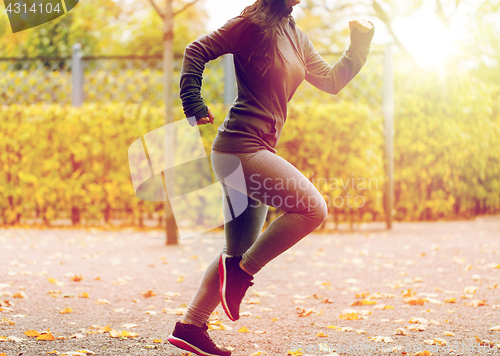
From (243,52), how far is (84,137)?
19.5ft

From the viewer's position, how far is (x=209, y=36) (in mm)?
2184

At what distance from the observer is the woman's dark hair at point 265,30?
2180mm

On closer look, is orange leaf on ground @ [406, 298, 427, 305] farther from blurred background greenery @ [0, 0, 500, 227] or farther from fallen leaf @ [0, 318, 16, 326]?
blurred background greenery @ [0, 0, 500, 227]

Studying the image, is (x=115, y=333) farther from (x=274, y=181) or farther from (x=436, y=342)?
(x=436, y=342)

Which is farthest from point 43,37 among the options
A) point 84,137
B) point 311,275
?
point 311,275

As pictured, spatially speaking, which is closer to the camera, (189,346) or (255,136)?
(255,136)

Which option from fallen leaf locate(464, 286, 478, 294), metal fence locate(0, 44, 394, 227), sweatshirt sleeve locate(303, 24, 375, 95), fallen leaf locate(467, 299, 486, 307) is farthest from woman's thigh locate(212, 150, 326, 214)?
metal fence locate(0, 44, 394, 227)

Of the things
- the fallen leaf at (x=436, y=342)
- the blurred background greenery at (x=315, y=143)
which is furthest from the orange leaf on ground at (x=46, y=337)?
the blurred background greenery at (x=315, y=143)

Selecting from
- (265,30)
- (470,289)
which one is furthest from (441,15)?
(265,30)

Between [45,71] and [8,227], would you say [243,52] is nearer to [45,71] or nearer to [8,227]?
[8,227]

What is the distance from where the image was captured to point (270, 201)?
7.34 feet

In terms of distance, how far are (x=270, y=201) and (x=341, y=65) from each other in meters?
0.74

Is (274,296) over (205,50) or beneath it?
beneath

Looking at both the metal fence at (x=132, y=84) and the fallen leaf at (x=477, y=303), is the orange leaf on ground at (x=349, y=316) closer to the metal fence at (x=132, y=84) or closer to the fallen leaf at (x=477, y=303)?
the fallen leaf at (x=477, y=303)
